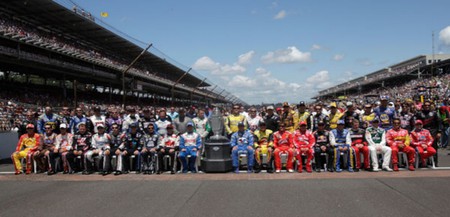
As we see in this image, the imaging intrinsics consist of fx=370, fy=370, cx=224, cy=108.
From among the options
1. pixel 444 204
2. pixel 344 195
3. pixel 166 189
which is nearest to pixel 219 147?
pixel 166 189

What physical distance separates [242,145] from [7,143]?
9909 mm

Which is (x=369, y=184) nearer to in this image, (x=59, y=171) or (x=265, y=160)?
(x=265, y=160)

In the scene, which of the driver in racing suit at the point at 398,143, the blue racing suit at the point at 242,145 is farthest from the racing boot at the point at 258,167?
the driver in racing suit at the point at 398,143

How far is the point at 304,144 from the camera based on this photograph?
9852mm

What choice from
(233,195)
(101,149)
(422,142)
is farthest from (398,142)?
(101,149)

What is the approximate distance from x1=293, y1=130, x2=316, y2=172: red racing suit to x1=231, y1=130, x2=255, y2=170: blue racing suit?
1.20m

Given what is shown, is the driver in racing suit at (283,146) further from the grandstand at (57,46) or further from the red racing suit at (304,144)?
the grandstand at (57,46)

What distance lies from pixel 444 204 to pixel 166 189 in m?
5.15

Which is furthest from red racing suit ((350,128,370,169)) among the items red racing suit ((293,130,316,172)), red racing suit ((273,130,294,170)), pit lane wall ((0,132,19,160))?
pit lane wall ((0,132,19,160))

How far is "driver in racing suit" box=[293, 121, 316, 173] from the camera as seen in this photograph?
9570 mm

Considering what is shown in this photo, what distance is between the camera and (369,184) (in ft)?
25.6

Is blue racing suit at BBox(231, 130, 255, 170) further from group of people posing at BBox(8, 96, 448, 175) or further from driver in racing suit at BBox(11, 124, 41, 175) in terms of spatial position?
driver in racing suit at BBox(11, 124, 41, 175)

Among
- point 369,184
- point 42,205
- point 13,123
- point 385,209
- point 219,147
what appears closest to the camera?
point 385,209

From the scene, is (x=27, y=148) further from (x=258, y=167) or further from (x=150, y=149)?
(x=258, y=167)
